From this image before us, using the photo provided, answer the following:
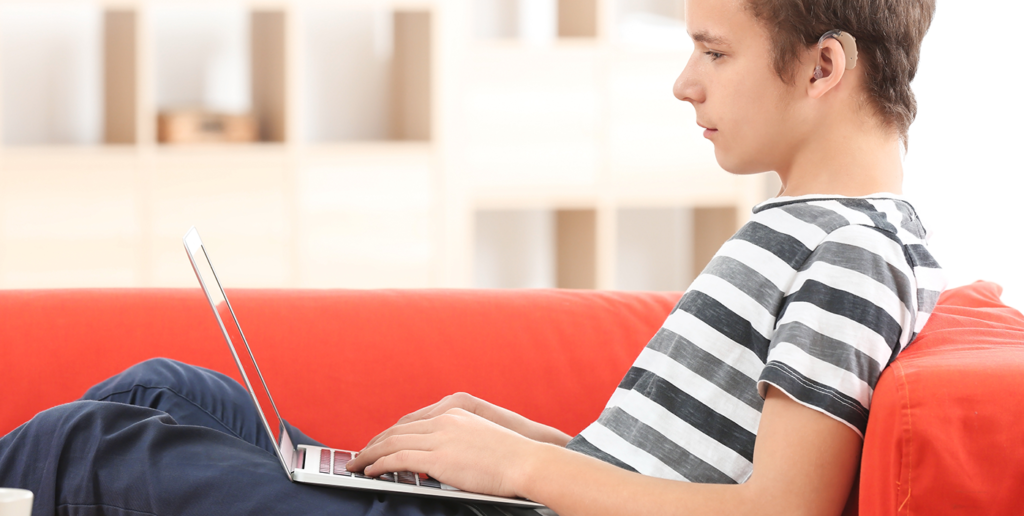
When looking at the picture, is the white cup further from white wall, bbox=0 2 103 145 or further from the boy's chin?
white wall, bbox=0 2 103 145

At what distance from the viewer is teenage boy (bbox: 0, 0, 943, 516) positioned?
2.25 ft

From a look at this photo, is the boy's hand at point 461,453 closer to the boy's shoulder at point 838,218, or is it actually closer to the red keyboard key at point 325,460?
the red keyboard key at point 325,460

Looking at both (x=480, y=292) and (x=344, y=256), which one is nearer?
(x=480, y=292)

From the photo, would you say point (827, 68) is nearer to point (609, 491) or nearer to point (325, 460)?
point (609, 491)

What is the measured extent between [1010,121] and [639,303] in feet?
4.71

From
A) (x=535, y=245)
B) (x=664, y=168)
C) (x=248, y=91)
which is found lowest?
(x=535, y=245)

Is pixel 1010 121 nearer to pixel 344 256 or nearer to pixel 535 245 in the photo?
pixel 535 245

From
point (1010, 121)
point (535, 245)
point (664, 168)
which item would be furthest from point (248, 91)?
point (1010, 121)

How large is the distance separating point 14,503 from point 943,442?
1.88ft

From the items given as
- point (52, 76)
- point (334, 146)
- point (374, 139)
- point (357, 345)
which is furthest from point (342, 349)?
point (52, 76)

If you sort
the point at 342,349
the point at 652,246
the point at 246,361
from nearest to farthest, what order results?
1. the point at 246,361
2. the point at 342,349
3. the point at 652,246

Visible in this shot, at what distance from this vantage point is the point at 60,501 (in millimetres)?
763

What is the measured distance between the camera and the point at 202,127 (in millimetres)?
2537

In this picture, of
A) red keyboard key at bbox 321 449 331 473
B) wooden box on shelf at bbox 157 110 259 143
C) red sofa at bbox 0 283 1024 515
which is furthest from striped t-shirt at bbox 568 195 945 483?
wooden box on shelf at bbox 157 110 259 143
